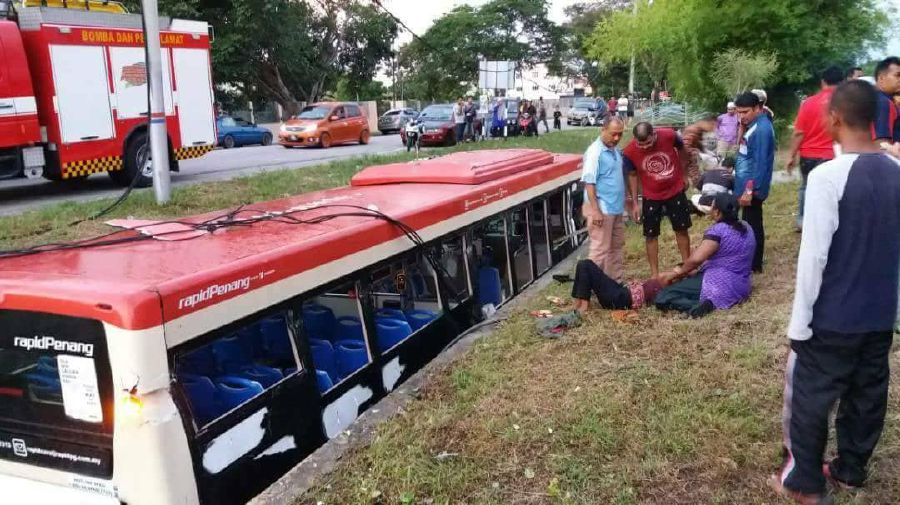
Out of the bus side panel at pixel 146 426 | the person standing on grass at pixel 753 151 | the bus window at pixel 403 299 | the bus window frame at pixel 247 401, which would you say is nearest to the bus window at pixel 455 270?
the bus window at pixel 403 299

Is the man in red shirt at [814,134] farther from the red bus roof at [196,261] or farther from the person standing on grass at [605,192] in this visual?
the red bus roof at [196,261]

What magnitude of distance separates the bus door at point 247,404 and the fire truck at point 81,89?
661cm

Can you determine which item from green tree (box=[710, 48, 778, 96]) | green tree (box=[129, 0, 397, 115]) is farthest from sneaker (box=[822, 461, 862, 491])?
green tree (box=[129, 0, 397, 115])

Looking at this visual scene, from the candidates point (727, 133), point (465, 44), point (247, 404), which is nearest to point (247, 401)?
point (247, 404)

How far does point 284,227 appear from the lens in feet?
13.3

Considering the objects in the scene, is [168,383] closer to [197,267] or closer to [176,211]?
[197,267]

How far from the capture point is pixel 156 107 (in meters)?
9.34

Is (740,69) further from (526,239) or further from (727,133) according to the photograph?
(526,239)

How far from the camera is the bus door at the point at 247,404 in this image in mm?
2973

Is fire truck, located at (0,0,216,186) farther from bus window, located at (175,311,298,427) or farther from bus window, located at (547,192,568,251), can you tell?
bus window, located at (175,311,298,427)

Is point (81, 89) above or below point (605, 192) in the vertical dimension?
above

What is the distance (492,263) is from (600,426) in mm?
2785

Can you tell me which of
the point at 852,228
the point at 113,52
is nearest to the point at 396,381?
the point at 852,228

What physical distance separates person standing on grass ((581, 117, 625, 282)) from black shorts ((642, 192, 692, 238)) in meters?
0.24
